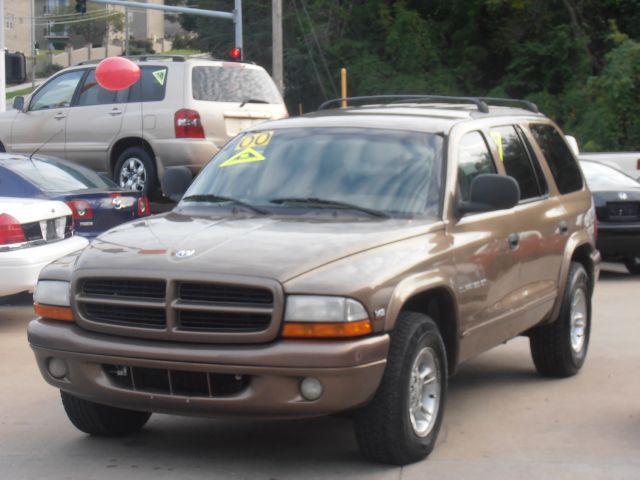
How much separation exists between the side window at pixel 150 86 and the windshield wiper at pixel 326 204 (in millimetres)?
9142

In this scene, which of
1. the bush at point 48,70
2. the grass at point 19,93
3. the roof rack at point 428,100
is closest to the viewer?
the roof rack at point 428,100

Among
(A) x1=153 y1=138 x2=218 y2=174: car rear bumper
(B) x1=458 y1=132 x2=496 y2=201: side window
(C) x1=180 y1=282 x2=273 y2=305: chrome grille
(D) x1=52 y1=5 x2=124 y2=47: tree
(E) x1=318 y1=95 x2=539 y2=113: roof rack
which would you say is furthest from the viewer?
(D) x1=52 y1=5 x2=124 y2=47: tree

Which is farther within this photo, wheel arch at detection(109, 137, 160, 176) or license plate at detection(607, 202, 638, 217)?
wheel arch at detection(109, 137, 160, 176)

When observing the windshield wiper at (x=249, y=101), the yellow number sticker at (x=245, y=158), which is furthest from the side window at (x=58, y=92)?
the yellow number sticker at (x=245, y=158)

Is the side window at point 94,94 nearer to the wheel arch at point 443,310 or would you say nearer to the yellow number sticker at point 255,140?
the yellow number sticker at point 255,140

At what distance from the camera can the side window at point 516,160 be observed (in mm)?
7473

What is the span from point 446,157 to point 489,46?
39.5 meters

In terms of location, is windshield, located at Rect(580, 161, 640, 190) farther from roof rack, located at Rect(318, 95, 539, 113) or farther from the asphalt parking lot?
the asphalt parking lot

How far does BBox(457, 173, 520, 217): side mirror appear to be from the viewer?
6395mm

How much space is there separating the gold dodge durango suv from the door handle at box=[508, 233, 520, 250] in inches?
0.7

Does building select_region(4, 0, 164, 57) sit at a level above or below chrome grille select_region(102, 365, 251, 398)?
above

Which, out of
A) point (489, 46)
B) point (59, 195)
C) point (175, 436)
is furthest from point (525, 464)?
point (489, 46)

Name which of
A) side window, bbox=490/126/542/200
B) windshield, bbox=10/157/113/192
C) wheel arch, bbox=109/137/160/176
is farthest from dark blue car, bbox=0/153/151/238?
side window, bbox=490/126/542/200

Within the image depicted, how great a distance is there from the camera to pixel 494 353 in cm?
915
